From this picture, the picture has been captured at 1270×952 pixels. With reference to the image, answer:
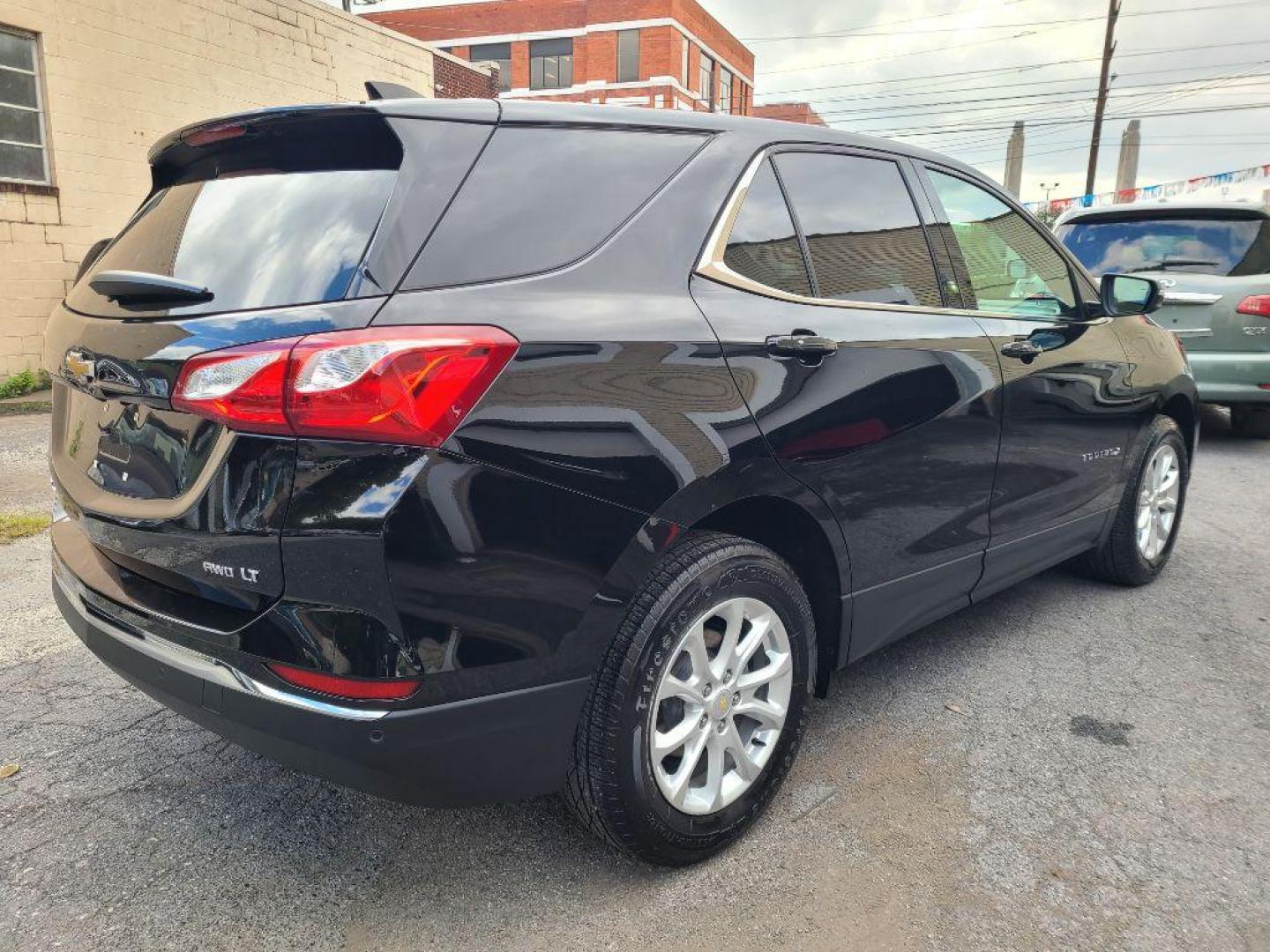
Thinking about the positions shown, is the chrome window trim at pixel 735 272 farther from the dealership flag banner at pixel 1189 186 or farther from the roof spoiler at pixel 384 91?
the dealership flag banner at pixel 1189 186

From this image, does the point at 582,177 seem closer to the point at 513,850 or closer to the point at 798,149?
the point at 798,149

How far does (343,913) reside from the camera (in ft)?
6.96

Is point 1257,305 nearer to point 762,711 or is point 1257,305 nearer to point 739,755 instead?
point 762,711

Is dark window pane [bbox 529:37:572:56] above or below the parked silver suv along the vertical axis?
above

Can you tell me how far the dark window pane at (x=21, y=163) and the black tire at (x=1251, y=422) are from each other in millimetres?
11945

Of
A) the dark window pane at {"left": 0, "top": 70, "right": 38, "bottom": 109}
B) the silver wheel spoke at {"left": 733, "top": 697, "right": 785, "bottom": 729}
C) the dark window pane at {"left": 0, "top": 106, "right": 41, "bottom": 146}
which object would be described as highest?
the dark window pane at {"left": 0, "top": 70, "right": 38, "bottom": 109}

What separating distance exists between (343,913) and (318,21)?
14134mm

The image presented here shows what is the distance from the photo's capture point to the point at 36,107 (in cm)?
991

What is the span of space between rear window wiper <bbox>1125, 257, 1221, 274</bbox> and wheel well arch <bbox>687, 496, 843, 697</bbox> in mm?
6210

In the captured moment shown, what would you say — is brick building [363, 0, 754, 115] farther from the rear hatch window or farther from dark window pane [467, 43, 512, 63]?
the rear hatch window

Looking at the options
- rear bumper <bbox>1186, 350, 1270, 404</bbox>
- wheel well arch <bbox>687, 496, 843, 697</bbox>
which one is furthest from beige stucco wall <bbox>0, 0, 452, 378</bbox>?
rear bumper <bbox>1186, 350, 1270, 404</bbox>

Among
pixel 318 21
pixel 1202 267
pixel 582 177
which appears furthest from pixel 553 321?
pixel 318 21

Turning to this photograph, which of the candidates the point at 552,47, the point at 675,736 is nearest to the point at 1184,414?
the point at 675,736

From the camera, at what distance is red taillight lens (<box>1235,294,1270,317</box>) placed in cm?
724
